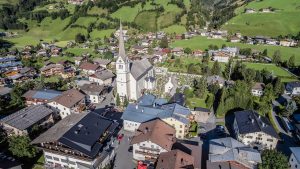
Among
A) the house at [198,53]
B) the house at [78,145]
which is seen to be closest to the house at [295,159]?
the house at [78,145]

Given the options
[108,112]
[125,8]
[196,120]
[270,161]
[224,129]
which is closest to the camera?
[270,161]

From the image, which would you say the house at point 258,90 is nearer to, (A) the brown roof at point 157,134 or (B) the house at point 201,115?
(B) the house at point 201,115

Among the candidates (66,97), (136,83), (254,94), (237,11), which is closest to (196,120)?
(136,83)

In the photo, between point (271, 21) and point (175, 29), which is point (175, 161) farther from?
point (271, 21)

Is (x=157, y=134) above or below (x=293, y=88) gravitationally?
above

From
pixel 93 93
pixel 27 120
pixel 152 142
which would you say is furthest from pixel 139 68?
pixel 152 142

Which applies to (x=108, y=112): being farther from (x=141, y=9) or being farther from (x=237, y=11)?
(x=237, y=11)
